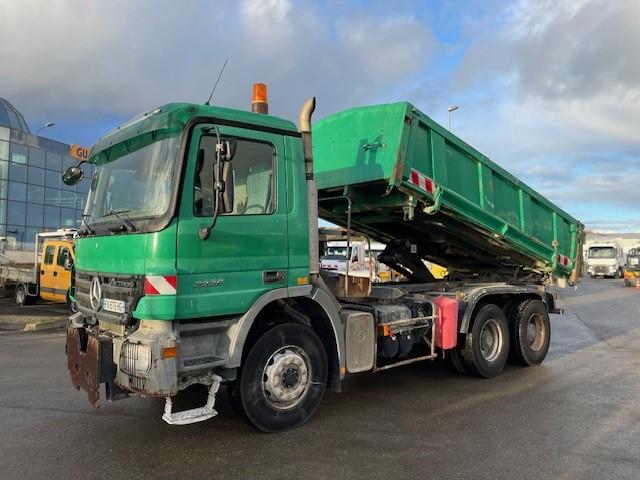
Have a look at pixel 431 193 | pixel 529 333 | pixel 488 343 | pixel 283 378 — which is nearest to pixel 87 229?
pixel 283 378

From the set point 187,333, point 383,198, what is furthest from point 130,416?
point 383,198

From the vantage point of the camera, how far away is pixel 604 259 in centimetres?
4334

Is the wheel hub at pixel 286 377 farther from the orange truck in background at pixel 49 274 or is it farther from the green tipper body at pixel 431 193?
the orange truck in background at pixel 49 274

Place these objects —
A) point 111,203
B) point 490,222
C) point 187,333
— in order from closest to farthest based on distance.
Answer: point 187,333 < point 111,203 < point 490,222

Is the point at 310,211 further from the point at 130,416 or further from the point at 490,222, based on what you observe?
the point at 490,222

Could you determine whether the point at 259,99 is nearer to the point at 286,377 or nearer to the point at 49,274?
the point at 286,377

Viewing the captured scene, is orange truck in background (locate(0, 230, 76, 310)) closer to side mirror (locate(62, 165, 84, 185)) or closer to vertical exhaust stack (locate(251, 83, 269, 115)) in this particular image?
side mirror (locate(62, 165, 84, 185))

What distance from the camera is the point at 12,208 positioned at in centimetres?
3341

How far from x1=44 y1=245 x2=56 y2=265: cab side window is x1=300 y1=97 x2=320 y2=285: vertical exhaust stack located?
12.0 metres

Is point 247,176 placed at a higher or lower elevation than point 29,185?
lower

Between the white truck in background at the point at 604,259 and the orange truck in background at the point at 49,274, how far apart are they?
4131 cm

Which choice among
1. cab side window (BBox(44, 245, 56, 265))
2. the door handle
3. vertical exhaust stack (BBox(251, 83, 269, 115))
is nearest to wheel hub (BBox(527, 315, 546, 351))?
the door handle

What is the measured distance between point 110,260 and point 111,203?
60cm

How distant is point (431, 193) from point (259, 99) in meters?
2.26
